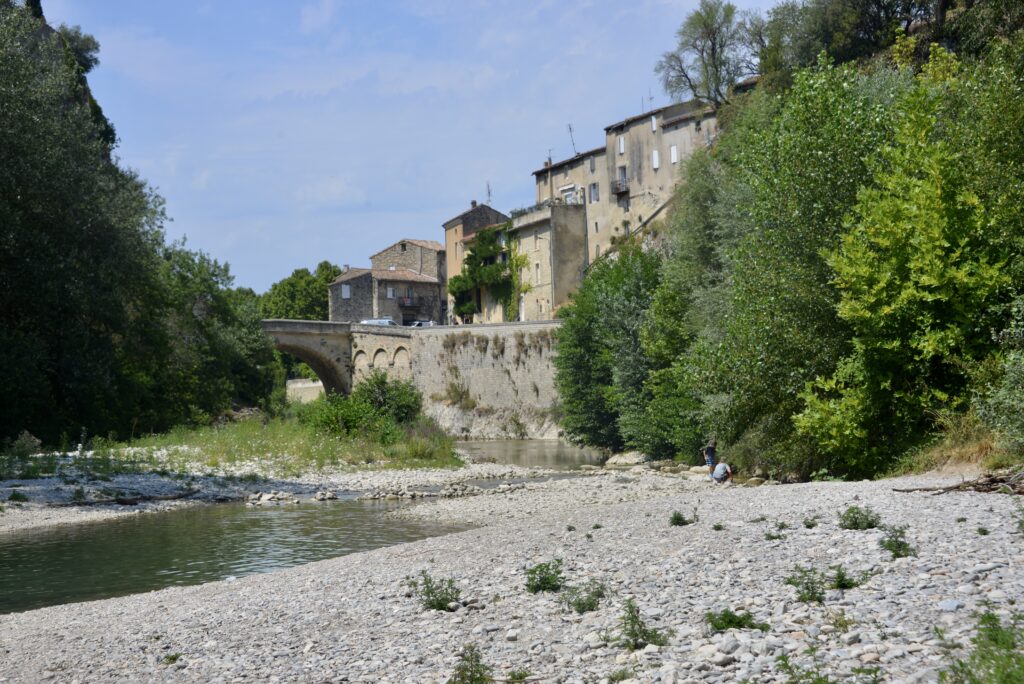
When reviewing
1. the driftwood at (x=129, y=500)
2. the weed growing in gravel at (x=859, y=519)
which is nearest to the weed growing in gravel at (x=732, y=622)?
the weed growing in gravel at (x=859, y=519)

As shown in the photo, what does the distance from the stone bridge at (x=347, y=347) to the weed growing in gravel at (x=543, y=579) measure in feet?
165

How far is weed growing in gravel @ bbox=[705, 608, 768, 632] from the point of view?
297 inches

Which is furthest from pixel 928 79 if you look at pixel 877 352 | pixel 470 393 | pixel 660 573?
pixel 470 393

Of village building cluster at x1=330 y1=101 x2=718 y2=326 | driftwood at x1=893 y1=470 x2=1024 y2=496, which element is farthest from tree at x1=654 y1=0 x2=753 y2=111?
driftwood at x1=893 y1=470 x2=1024 y2=496

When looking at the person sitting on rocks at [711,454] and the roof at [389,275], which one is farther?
the roof at [389,275]

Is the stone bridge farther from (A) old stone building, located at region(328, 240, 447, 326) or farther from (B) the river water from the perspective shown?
(B) the river water

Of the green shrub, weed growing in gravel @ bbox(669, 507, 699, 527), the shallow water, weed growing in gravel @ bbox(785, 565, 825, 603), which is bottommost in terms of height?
the shallow water

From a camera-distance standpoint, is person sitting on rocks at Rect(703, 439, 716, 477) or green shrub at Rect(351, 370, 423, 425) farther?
green shrub at Rect(351, 370, 423, 425)

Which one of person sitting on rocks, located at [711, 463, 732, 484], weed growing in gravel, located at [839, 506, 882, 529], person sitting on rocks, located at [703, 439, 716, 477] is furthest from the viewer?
person sitting on rocks, located at [703, 439, 716, 477]

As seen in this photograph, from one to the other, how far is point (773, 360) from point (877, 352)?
255 centimetres

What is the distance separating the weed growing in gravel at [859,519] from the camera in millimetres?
10414

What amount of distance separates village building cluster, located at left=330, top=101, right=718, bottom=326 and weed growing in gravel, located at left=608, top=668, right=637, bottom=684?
45.5 m

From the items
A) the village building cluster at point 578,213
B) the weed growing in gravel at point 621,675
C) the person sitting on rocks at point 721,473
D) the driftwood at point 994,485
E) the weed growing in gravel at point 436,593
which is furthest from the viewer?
the village building cluster at point 578,213

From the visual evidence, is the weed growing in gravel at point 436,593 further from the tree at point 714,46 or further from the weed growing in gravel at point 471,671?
the tree at point 714,46
